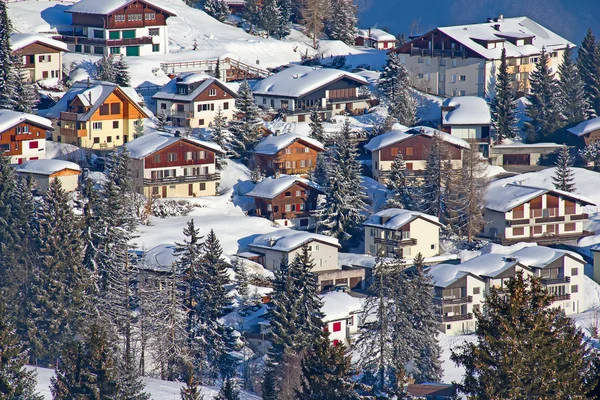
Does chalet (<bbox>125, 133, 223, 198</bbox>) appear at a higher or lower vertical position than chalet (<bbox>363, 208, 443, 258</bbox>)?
higher

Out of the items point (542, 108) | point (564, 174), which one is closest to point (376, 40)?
point (542, 108)

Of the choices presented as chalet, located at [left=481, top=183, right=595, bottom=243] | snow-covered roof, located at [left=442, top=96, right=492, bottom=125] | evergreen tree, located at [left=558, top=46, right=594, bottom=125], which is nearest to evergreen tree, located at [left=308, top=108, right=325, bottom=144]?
snow-covered roof, located at [left=442, top=96, right=492, bottom=125]

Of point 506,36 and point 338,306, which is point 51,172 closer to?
point 338,306

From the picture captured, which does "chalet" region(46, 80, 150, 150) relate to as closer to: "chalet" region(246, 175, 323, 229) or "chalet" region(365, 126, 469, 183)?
"chalet" region(246, 175, 323, 229)

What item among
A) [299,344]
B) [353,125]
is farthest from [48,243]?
[353,125]

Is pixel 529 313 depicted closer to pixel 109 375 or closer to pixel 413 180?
pixel 109 375

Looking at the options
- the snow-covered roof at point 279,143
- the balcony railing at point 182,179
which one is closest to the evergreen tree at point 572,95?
the snow-covered roof at point 279,143
